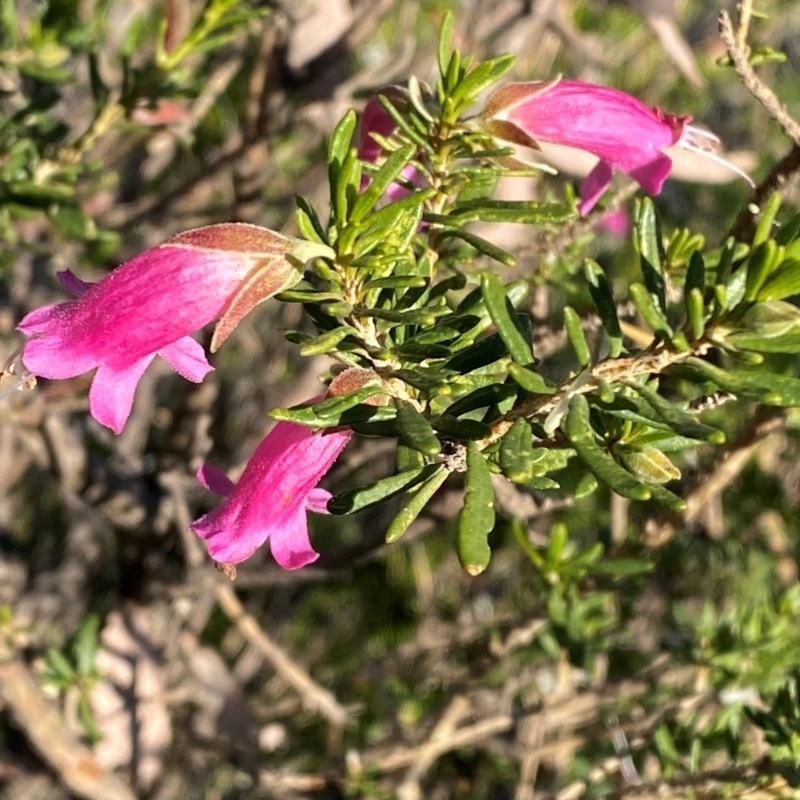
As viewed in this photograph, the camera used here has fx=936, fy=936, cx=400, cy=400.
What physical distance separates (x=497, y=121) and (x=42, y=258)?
1139 millimetres

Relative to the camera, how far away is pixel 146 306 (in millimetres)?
538

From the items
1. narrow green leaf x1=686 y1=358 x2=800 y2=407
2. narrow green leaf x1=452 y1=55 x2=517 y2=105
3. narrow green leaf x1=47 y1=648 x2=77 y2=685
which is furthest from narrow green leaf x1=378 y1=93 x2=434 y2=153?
narrow green leaf x1=47 y1=648 x2=77 y2=685

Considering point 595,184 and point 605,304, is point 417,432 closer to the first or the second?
point 605,304

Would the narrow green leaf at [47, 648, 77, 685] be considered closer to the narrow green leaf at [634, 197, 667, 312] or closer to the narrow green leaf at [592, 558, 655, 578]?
the narrow green leaf at [592, 558, 655, 578]

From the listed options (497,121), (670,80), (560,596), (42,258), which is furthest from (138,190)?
(670,80)

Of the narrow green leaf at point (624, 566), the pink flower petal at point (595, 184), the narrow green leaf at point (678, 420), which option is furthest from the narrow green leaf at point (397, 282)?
the narrow green leaf at point (624, 566)

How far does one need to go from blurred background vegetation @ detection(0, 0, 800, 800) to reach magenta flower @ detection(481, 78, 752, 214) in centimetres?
22

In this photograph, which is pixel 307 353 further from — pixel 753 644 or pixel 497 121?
pixel 753 644

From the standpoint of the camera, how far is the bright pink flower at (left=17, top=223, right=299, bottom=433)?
0.52m

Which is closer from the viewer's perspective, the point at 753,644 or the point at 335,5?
the point at 753,644

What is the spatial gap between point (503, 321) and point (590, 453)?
0.09 metres

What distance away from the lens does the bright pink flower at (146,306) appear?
0.52 m

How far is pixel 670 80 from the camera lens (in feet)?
9.59

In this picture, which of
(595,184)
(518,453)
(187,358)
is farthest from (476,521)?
(595,184)
